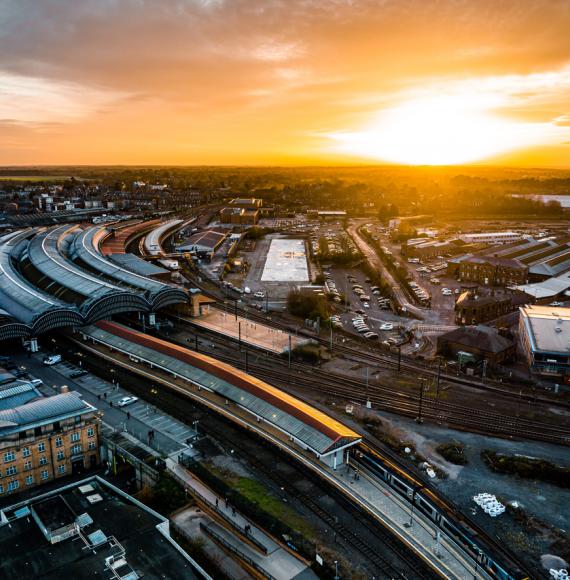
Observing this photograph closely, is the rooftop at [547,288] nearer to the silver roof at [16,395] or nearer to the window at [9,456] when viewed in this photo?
the silver roof at [16,395]

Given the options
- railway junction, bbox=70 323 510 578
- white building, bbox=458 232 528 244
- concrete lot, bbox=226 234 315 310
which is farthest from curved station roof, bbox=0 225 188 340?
white building, bbox=458 232 528 244

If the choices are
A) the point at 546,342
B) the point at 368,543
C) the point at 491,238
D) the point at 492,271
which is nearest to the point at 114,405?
the point at 368,543

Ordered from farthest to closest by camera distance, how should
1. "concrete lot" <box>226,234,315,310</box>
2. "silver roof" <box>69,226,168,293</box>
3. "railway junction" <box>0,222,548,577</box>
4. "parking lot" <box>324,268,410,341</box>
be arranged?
1. "concrete lot" <box>226,234,315,310</box>
2. "silver roof" <box>69,226,168,293</box>
3. "parking lot" <box>324,268,410,341</box>
4. "railway junction" <box>0,222,548,577</box>

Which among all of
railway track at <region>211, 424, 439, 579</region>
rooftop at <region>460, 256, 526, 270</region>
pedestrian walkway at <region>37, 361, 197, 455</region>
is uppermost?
rooftop at <region>460, 256, 526, 270</region>

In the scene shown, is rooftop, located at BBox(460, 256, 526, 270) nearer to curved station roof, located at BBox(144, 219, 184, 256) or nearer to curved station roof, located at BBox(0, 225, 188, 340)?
curved station roof, located at BBox(0, 225, 188, 340)

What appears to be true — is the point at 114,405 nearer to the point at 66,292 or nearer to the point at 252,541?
the point at 252,541

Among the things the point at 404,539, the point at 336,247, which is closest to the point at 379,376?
the point at 404,539

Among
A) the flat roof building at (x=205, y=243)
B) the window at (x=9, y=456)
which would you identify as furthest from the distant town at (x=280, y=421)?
the flat roof building at (x=205, y=243)

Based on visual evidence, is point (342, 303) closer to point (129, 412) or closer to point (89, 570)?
point (129, 412)
